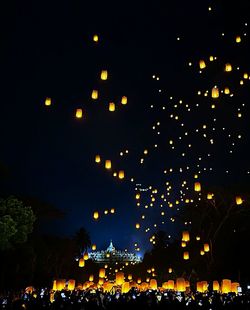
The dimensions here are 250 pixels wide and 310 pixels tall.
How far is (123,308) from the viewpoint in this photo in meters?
10.8

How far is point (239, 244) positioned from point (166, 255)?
16379mm

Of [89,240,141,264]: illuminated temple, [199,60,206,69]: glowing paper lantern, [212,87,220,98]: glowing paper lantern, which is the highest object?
[89,240,141,264]: illuminated temple

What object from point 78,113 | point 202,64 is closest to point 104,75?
point 78,113

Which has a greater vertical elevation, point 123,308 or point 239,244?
point 239,244

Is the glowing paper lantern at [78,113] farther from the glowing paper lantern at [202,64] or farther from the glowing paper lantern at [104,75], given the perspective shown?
the glowing paper lantern at [202,64]

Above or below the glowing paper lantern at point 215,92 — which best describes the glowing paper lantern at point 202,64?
above

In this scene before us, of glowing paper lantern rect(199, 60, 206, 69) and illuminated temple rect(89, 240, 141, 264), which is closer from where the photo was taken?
glowing paper lantern rect(199, 60, 206, 69)

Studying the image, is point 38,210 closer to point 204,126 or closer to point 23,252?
point 23,252

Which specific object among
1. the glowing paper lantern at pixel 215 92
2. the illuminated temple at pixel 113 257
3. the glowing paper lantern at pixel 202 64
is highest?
the illuminated temple at pixel 113 257

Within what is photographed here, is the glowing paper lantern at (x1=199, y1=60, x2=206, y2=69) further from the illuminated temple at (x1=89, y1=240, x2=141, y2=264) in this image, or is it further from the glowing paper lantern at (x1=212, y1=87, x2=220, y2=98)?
the illuminated temple at (x1=89, y1=240, x2=141, y2=264)

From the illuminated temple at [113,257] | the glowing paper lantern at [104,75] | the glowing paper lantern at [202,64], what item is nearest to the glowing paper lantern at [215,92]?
the glowing paper lantern at [202,64]

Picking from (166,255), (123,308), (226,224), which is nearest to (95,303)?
(123,308)

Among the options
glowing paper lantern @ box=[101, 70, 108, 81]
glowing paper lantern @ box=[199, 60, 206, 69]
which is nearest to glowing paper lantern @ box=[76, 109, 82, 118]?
glowing paper lantern @ box=[101, 70, 108, 81]

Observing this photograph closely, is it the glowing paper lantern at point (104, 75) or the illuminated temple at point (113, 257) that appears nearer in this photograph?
the glowing paper lantern at point (104, 75)
